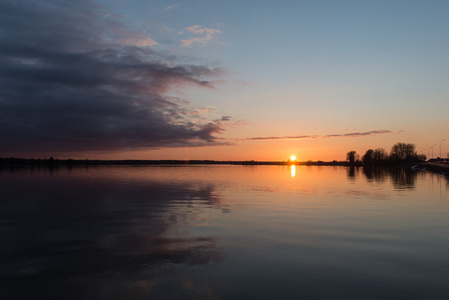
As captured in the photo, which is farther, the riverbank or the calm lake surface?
the riverbank

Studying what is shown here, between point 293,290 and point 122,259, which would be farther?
point 122,259

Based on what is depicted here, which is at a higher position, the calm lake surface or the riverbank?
the riverbank

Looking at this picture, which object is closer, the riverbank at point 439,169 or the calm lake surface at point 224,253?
the calm lake surface at point 224,253

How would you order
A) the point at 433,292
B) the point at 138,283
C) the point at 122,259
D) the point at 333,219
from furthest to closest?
1. the point at 333,219
2. the point at 122,259
3. the point at 138,283
4. the point at 433,292

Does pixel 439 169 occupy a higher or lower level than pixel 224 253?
higher

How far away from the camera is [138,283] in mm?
9141

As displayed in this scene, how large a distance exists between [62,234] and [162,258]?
279 inches

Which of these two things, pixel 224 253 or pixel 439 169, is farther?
pixel 439 169

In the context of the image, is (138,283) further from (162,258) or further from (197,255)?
(197,255)

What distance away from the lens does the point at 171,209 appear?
73.5 ft

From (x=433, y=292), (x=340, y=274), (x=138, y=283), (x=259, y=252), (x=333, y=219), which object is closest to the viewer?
(x=433, y=292)

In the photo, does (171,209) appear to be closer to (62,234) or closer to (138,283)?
(62,234)

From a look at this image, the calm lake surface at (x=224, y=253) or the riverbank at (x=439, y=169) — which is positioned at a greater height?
the riverbank at (x=439, y=169)

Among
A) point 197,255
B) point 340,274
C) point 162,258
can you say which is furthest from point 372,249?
point 162,258
